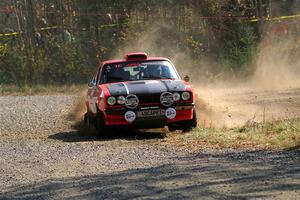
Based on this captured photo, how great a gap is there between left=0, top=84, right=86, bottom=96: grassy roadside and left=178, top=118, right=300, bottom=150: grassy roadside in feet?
54.0

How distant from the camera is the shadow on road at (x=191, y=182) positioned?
7.14m

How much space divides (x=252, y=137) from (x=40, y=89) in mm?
19392

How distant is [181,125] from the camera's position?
13.7m

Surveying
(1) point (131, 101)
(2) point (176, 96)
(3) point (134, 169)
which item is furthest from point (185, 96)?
(3) point (134, 169)

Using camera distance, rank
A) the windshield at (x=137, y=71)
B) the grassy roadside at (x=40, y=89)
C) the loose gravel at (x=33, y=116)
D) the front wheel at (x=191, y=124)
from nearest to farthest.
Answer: the front wheel at (x=191, y=124) < the windshield at (x=137, y=71) < the loose gravel at (x=33, y=116) < the grassy roadside at (x=40, y=89)

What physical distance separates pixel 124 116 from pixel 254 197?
6.37 m

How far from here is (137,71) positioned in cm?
1443

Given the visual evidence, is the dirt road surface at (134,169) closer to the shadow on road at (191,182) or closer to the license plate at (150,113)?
the shadow on road at (191,182)

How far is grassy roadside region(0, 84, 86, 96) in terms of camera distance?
29062mm

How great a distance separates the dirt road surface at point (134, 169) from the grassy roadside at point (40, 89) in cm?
1410

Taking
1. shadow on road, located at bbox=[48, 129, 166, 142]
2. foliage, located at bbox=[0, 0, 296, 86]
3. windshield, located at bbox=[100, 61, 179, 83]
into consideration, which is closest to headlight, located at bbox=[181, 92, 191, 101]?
shadow on road, located at bbox=[48, 129, 166, 142]

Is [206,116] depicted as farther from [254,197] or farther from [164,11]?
[164,11]

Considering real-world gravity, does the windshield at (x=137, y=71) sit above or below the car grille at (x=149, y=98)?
above

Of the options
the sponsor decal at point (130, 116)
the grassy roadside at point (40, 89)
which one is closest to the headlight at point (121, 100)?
the sponsor decal at point (130, 116)
